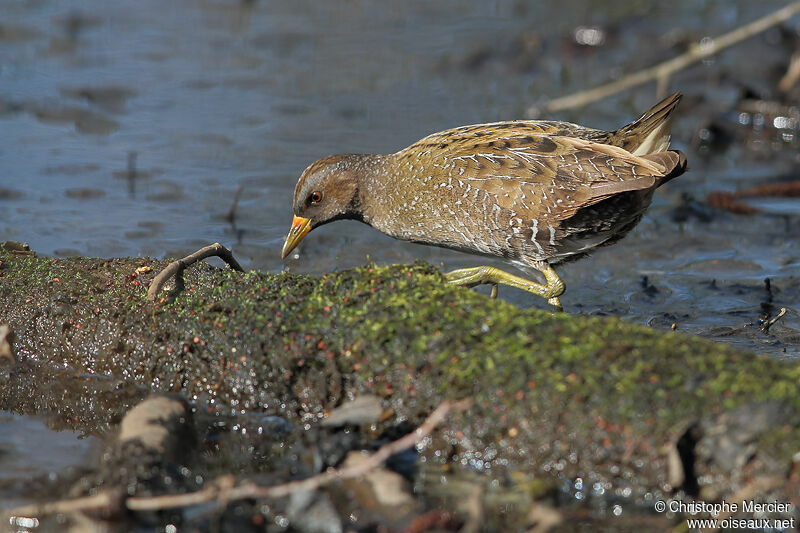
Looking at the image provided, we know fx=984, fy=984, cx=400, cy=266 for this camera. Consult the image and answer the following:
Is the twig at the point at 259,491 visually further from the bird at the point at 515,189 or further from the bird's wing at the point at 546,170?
the bird's wing at the point at 546,170

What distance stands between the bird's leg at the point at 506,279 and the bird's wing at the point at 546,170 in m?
0.33

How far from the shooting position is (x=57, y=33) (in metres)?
10.5

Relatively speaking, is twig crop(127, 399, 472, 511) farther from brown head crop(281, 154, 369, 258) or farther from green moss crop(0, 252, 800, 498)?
brown head crop(281, 154, 369, 258)

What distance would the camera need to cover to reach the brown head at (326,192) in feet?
17.2

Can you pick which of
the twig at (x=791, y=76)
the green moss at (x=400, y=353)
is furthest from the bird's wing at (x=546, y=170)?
the twig at (x=791, y=76)

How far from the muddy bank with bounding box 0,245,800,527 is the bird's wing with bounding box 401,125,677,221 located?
3.42 ft

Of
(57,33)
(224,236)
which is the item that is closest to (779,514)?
(224,236)

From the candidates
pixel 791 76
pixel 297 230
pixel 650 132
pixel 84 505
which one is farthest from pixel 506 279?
pixel 791 76

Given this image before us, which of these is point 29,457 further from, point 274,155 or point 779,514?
point 274,155

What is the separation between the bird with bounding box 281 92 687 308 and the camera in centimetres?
469

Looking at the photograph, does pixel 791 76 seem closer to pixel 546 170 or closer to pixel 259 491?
pixel 546 170

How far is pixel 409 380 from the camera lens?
3.44m

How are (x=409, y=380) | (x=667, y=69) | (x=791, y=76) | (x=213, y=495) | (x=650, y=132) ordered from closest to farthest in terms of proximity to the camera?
1. (x=213, y=495)
2. (x=409, y=380)
3. (x=650, y=132)
4. (x=667, y=69)
5. (x=791, y=76)

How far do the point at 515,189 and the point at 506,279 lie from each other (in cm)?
44
